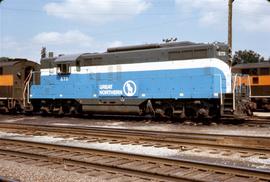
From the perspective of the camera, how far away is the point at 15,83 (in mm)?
27750

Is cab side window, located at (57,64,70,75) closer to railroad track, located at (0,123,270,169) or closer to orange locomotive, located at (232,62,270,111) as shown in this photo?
railroad track, located at (0,123,270,169)

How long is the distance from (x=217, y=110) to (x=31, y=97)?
12657mm

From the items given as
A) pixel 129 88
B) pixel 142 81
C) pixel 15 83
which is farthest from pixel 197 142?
pixel 15 83

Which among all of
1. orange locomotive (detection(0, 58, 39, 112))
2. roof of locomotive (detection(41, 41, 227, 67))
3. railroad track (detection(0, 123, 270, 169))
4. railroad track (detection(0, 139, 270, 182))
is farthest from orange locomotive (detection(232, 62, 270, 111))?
railroad track (detection(0, 139, 270, 182))

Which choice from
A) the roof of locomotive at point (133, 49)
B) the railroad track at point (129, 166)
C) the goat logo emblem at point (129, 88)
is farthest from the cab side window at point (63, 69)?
the railroad track at point (129, 166)

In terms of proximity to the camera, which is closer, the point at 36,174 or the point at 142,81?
the point at 36,174

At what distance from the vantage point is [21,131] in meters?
17.5

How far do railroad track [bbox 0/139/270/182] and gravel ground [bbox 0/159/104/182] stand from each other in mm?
340

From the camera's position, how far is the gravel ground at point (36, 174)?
809 centimetres

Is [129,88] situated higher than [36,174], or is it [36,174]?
[129,88]

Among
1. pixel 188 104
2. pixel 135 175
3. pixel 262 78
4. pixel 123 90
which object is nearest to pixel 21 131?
pixel 123 90

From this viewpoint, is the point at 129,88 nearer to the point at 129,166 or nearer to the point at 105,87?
the point at 105,87

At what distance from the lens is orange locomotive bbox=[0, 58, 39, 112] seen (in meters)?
27.6

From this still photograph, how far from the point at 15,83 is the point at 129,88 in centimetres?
984
